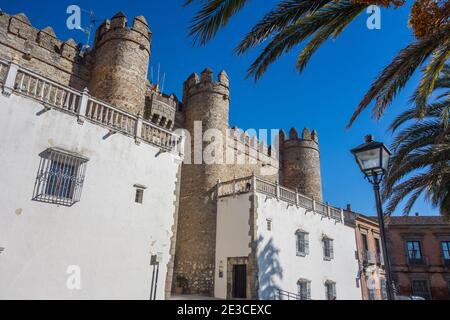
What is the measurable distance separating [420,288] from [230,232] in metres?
20.8

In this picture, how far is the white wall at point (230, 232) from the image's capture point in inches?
654

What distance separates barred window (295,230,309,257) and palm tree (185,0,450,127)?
1340cm

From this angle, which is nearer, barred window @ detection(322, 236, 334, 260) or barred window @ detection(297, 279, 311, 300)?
barred window @ detection(297, 279, 311, 300)

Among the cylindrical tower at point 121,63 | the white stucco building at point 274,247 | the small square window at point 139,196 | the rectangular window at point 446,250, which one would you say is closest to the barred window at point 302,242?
the white stucco building at point 274,247

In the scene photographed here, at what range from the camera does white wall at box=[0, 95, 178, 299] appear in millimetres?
7809

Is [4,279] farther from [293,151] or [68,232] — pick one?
[293,151]

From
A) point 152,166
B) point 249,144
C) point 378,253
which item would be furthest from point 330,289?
point 152,166

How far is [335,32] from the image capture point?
611 centimetres

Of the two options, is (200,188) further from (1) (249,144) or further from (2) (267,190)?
(1) (249,144)

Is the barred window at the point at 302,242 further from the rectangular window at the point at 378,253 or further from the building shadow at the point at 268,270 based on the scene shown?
the rectangular window at the point at 378,253

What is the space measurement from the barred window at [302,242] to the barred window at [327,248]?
6.84 feet

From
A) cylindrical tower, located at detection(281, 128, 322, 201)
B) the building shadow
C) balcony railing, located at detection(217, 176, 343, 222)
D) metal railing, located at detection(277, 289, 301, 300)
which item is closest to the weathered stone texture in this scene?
balcony railing, located at detection(217, 176, 343, 222)

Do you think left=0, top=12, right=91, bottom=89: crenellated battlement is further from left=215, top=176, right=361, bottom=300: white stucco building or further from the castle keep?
left=215, top=176, right=361, bottom=300: white stucco building
